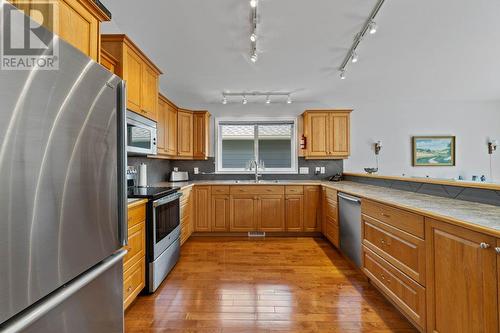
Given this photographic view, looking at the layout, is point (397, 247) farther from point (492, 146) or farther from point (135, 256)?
point (492, 146)

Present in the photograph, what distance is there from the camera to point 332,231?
3.37 metres

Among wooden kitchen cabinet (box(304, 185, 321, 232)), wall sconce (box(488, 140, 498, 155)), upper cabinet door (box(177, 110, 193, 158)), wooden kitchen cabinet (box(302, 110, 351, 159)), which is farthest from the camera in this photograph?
wall sconce (box(488, 140, 498, 155))

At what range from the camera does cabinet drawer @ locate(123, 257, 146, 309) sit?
70.0 inches

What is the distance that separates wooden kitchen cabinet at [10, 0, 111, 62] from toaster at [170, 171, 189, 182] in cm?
286

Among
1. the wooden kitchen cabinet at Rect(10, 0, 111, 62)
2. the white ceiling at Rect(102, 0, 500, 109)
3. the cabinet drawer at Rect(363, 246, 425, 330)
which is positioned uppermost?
the white ceiling at Rect(102, 0, 500, 109)

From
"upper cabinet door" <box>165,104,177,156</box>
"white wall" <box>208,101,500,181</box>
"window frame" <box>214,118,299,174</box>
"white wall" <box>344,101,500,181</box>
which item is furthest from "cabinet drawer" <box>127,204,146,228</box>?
"white wall" <box>344,101,500,181</box>

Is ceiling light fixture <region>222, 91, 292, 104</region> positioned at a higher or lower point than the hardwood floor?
higher

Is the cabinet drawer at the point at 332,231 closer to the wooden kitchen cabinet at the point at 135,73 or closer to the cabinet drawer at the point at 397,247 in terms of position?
the cabinet drawer at the point at 397,247

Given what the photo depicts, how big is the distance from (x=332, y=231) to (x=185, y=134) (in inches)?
115

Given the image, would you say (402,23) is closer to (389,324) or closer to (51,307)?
(389,324)

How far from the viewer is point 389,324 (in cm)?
177

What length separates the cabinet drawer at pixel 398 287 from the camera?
5.16 ft

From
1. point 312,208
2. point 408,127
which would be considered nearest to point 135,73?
point 312,208

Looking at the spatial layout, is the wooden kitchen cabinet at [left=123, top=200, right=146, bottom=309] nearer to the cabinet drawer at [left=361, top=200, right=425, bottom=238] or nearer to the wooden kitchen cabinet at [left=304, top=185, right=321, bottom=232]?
the cabinet drawer at [left=361, top=200, right=425, bottom=238]
